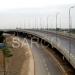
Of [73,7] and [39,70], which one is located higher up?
[73,7]

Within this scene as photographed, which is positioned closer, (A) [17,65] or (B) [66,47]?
(A) [17,65]

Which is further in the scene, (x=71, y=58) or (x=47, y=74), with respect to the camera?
(x=71, y=58)

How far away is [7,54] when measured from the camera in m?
84.1

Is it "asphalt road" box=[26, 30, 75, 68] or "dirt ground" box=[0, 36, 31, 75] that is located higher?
"asphalt road" box=[26, 30, 75, 68]

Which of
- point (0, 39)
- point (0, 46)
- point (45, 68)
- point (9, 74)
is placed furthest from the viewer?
point (0, 39)

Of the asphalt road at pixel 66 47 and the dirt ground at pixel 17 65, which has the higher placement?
the asphalt road at pixel 66 47

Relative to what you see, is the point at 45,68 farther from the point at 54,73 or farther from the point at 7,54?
the point at 7,54

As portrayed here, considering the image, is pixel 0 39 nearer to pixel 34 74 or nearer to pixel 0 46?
pixel 0 46

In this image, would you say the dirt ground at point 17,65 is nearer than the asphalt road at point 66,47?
Yes

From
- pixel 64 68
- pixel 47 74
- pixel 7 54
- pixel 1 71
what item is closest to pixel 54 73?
pixel 47 74

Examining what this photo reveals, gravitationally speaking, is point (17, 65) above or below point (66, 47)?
below

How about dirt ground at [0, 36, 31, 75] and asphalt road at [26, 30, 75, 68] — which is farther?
asphalt road at [26, 30, 75, 68]

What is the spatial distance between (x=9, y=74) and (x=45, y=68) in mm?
6938

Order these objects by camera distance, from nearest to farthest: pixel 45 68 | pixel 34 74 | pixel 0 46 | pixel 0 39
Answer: pixel 34 74 → pixel 45 68 → pixel 0 46 → pixel 0 39
